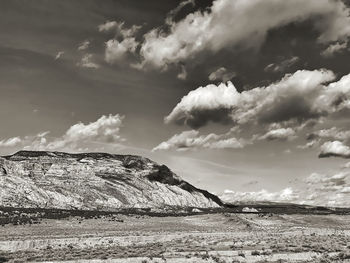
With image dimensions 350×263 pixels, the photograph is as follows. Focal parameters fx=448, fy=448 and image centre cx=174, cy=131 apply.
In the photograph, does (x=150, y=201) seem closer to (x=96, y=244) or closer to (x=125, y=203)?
(x=125, y=203)

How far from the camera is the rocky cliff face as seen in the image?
424 feet

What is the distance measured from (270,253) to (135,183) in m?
129

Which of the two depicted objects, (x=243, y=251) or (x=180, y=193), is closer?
(x=243, y=251)

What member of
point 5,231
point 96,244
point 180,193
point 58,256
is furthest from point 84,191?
point 58,256

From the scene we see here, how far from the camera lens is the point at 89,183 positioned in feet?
492

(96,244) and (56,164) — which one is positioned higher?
(56,164)

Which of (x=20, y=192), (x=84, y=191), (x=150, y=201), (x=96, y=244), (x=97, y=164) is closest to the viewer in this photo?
(x=96, y=244)

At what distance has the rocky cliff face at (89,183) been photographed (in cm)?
12912

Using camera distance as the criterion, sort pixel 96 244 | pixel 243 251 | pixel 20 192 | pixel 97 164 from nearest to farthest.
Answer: pixel 243 251, pixel 96 244, pixel 20 192, pixel 97 164

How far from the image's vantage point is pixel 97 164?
168 meters

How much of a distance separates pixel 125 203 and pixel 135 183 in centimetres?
2093

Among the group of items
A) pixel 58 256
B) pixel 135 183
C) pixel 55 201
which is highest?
pixel 135 183

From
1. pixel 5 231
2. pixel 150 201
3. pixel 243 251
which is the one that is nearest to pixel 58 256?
pixel 243 251

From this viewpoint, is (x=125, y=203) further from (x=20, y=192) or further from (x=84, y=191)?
(x=20, y=192)
